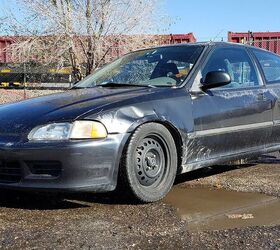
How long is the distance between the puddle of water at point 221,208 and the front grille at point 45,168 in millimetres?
1102

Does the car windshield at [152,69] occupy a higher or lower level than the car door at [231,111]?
higher

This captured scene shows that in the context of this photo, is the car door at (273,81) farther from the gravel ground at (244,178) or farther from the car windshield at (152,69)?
the car windshield at (152,69)

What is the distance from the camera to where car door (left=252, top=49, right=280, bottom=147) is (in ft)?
20.4

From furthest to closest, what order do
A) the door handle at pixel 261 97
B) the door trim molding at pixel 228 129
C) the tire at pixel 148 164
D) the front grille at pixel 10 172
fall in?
the door handle at pixel 261 97, the door trim molding at pixel 228 129, the tire at pixel 148 164, the front grille at pixel 10 172

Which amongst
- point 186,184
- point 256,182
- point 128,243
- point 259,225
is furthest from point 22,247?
point 256,182

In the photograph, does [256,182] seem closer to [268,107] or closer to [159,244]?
[268,107]

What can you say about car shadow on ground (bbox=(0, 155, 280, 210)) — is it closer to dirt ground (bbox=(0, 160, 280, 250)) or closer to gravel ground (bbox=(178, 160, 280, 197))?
dirt ground (bbox=(0, 160, 280, 250))

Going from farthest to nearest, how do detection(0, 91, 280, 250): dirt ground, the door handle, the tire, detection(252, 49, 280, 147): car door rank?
detection(252, 49, 280, 147): car door
the door handle
the tire
detection(0, 91, 280, 250): dirt ground

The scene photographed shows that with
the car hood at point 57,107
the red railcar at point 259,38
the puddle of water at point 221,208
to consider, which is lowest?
the puddle of water at point 221,208

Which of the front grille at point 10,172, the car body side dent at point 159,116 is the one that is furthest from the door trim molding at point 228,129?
the front grille at point 10,172

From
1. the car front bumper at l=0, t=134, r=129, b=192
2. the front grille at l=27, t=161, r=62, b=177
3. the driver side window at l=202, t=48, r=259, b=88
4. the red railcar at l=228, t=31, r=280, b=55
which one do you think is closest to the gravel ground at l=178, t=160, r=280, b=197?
the driver side window at l=202, t=48, r=259, b=88

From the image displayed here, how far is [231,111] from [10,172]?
94.0 inches

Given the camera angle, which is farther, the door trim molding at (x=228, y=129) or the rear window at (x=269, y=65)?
the rear window at (x=269, y=65)

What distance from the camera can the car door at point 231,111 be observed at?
5.22m
